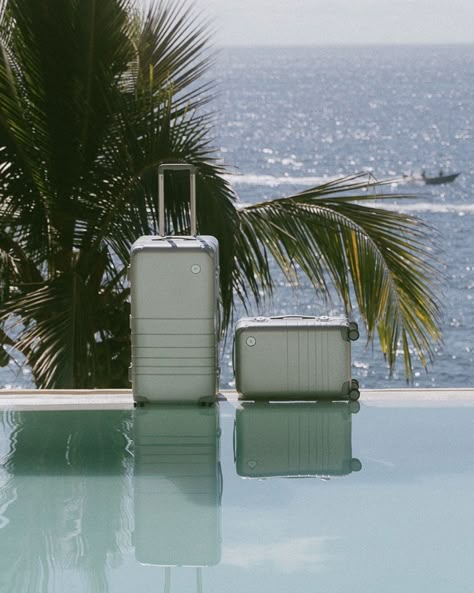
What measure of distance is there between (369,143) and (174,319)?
190 feet

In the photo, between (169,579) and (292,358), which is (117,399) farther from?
(169,579)

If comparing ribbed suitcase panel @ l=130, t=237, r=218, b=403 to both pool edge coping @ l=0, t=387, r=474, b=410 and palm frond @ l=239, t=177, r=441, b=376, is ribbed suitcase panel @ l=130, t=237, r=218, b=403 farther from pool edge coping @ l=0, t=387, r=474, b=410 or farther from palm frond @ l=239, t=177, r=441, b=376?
palm frond @ l=239, t=177, r=441, b=376

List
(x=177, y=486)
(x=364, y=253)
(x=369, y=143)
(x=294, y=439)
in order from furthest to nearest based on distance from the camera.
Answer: (x=369, y=143)
(x=364, y=253)
(x=294, y=439)
(x=177, y=486)

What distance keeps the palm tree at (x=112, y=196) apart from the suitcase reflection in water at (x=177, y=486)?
2.13 metres

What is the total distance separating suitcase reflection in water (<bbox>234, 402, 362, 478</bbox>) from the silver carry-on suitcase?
0.20 metres

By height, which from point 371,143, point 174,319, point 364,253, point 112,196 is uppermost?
point 371,143

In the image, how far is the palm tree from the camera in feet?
19.9

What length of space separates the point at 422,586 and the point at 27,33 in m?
4.32

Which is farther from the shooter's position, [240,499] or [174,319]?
[174,319]

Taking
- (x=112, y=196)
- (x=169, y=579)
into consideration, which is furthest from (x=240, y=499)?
(x=112, y=196)

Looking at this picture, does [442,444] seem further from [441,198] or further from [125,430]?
[441,198]

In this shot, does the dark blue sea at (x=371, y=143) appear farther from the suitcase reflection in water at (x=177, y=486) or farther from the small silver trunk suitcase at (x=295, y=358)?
the suitcase reflection in water at (x=177, y=486)

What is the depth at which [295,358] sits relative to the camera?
13.4 feet

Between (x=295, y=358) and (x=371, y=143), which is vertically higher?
(x=371, y=143)
